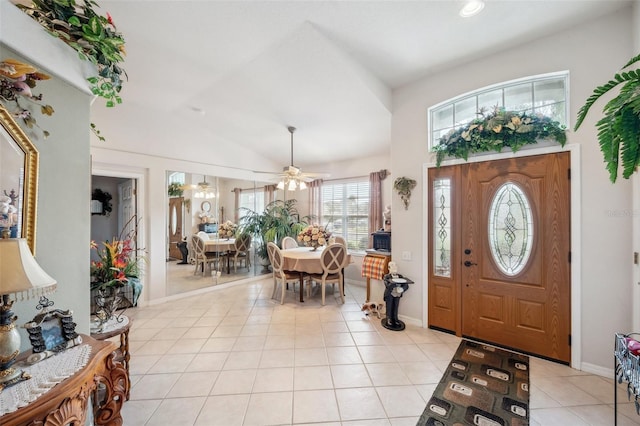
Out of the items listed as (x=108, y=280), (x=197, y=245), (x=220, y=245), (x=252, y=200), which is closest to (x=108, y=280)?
(x=108, y=280)

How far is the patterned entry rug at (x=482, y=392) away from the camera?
1807mm

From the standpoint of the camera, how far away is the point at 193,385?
2.18m

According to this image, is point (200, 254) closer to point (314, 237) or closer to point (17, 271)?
point (314, 237)

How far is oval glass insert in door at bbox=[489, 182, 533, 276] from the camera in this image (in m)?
2.65

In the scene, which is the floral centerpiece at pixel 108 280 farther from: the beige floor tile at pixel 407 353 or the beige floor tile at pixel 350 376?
the beige floor tile at pixel 407 353

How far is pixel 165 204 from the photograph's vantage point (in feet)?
14.3

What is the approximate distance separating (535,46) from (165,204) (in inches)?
215

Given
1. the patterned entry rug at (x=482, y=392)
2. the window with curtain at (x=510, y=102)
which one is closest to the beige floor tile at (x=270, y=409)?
the patterned entry rug at (x=482, y=392)

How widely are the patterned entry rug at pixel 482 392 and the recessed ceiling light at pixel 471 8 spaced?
3291 millimetres

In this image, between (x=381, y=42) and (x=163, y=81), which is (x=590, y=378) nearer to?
(x=381, y=42)

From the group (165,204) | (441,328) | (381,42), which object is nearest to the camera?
(381,42)

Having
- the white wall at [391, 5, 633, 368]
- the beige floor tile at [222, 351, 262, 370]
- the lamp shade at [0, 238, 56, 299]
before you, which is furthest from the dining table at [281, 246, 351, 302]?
the lamp shade at [0, 238, 56, 299]

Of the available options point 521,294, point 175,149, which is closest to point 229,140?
point 175,149

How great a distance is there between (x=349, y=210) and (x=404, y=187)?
95.6 inches
